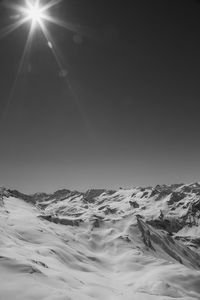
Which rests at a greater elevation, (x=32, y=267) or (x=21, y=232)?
(x=21, y=232)

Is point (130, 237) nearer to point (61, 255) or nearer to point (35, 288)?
point (61, 255)

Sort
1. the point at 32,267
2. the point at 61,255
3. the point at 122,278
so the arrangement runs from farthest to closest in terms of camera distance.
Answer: the point at 122,278
the point at 61,255
the point at 32,267

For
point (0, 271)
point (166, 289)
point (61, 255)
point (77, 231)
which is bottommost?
point (0, 271)

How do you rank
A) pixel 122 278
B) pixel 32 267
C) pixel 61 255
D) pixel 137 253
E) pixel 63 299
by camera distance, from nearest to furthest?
1. pixel 63 299
2. pixel 32 267
3. pixel 61 255
4. pixel 122 278
5. pixel 137 253

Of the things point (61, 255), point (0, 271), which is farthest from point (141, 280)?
point (0, 271)

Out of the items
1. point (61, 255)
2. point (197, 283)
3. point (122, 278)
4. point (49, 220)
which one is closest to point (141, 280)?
point (122, 278)

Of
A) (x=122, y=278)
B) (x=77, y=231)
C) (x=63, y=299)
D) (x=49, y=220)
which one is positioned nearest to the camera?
(x=63, y=299)

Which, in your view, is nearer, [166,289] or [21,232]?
[166,289]

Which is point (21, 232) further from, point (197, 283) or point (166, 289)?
point (197, 283)

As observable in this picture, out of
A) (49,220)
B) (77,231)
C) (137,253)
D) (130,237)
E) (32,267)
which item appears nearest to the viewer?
(32,267)
